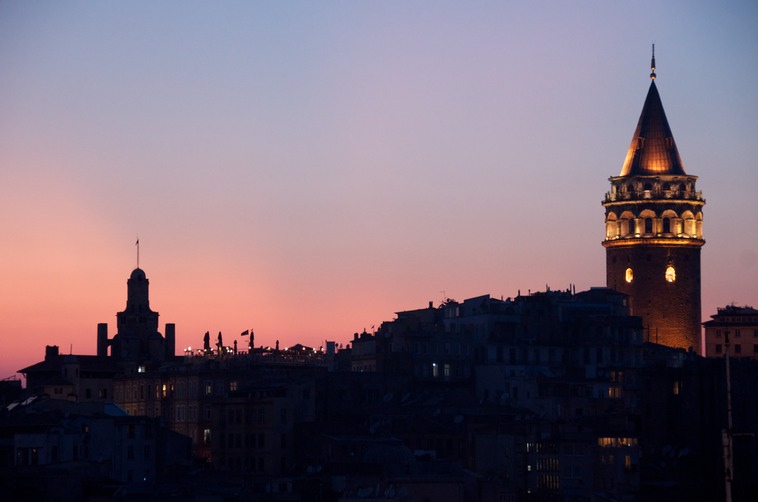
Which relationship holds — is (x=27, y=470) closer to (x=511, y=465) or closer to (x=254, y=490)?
(x=254, y=490)

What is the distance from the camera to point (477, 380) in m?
A: 154

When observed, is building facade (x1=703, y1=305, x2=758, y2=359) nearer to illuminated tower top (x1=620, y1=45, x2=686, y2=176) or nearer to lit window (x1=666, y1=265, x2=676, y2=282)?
lit window (x1=666, y1=265, x2=676, y2=282)

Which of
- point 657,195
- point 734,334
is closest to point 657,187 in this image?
point 657,195

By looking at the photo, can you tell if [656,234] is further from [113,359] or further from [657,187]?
[113,359]

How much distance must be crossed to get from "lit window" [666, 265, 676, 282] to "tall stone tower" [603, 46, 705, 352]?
0.28 ft

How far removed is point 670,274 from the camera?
7077 inches

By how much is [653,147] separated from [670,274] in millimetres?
12107

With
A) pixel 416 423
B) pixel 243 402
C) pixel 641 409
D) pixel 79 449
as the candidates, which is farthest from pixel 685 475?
pixel 79 449

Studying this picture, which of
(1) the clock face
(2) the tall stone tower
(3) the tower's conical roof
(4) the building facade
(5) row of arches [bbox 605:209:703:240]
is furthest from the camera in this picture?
(4) the building facade

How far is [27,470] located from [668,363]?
57873 millimetres

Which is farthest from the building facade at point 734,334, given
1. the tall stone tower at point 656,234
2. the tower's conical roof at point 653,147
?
the tower's conical roof at point 653,147

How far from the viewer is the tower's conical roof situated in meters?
184

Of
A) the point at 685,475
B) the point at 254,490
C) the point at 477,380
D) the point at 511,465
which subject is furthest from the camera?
the point at 477,380

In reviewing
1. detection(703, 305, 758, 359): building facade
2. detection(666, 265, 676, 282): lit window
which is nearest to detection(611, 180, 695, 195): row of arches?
detection(666, 265, 676, 282): lit window
